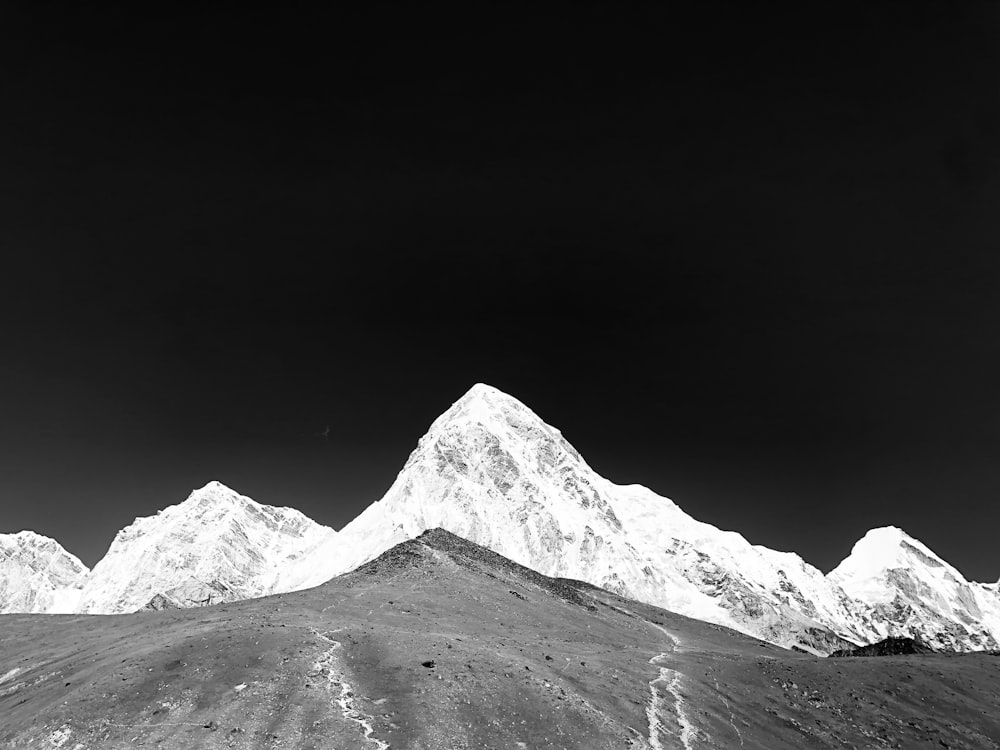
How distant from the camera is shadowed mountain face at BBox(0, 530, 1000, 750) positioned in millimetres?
53750

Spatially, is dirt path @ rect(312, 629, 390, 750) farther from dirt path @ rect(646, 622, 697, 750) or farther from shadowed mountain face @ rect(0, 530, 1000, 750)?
dirt path @ rect(646, 622, 697, 750)

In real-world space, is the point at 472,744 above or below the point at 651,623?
below

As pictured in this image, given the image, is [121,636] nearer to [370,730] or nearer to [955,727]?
[370,730]

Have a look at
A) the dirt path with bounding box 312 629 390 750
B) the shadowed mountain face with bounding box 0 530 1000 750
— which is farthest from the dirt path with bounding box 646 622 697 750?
the dirt path with bounding box 312 629 390 750

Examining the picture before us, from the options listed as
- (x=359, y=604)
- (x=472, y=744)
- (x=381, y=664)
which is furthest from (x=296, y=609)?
(x=472, y=744)

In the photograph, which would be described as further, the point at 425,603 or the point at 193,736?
the point at 425,603

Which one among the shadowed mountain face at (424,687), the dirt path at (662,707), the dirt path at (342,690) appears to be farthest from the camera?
the dirt path at (662,707)

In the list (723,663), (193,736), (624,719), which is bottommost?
(193,736)

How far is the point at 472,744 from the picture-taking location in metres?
52.6

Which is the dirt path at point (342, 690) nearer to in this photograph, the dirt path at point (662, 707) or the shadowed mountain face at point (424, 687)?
the shadowed mountain face at point (424, 687)

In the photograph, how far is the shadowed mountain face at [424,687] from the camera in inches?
2116

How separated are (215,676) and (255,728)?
34.4 feet

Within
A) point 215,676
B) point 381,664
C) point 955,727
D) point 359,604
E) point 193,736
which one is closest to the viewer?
point 193,736

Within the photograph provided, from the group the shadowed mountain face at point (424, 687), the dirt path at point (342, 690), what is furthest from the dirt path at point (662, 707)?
the dirt path at point (342, 690)
